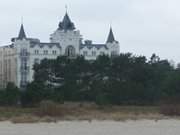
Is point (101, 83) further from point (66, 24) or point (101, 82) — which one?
point (66, 24)

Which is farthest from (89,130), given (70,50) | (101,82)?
(70,50)

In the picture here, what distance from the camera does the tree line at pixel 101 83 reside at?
260ft

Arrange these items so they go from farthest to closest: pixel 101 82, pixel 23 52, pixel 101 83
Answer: pixel 23 52, pixel 101 82, pixel 101 83

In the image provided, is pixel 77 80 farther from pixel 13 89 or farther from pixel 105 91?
pixel 13 89

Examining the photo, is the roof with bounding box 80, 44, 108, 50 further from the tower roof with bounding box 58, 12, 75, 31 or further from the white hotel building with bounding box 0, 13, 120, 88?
the tower roof with bounding box 58, 12, 75, 31

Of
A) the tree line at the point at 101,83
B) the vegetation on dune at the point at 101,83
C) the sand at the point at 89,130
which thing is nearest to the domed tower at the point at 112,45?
the vegetation on dune at the point at 101,83

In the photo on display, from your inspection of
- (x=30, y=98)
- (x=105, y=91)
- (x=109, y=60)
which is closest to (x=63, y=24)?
(x=109, y=60)

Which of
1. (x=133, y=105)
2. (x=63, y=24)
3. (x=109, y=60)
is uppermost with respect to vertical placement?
(x=63, y=24)

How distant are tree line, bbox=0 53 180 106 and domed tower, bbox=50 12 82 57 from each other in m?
27.0

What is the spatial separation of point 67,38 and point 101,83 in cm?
3763

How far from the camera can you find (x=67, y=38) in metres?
126

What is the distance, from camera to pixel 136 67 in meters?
92.4

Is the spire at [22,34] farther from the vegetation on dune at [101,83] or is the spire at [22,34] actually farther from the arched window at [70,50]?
the vegetation on dune at [101,83]

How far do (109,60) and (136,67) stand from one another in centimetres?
632
